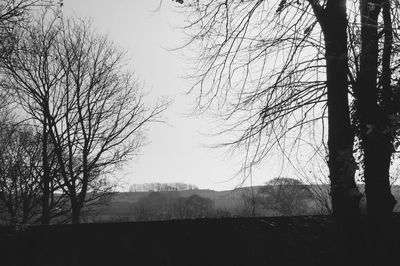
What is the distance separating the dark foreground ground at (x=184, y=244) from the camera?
1006 centimetres

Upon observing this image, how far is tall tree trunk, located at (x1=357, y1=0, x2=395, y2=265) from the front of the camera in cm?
804

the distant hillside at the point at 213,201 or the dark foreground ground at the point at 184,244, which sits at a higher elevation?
the distant hillside at the point at 213,201

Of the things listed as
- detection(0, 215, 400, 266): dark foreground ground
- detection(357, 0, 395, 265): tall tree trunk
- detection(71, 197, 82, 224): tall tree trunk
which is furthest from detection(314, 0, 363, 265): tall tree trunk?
detection(71, 197, 82, 224): tall tree trunk

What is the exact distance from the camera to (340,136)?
8023mm

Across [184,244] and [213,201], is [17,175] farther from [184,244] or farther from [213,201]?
[184,244]

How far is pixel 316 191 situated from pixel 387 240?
2193cm

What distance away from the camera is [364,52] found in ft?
29.5

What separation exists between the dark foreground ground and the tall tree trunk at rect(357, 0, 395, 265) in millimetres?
2037

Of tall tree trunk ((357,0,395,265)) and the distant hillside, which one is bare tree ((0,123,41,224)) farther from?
tall tree trunk ((357,0,395,265))

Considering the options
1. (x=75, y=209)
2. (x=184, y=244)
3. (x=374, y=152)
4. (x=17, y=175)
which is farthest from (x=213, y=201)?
(x=374, y=152)

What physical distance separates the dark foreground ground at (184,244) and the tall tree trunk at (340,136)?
2.28 metres

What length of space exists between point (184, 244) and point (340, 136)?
404 centimetres

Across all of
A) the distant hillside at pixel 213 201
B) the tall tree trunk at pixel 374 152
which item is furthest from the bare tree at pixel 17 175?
the tall tree trunk at pixel 374 152

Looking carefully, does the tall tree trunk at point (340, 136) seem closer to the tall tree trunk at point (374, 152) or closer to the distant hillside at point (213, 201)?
Result: the tall tree trunk at point (374, 152)
